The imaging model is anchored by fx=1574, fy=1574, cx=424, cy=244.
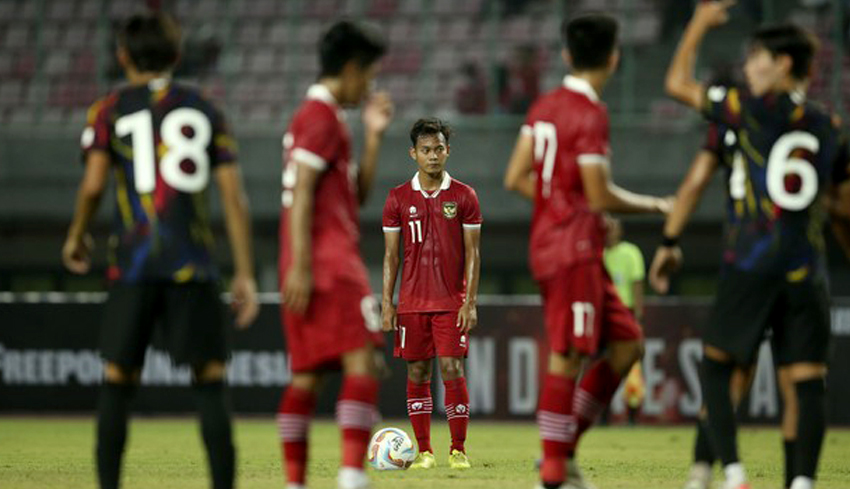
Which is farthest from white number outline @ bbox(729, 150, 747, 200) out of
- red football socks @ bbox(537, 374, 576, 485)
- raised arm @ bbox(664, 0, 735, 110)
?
red football socks @ bbox(537, 374, 576, 485)

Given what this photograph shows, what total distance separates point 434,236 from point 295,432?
425 centimetres

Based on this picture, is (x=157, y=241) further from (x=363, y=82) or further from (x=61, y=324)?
(x=61, y=324)

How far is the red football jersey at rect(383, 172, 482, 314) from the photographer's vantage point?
10.7 m

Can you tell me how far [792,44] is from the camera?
279 inches

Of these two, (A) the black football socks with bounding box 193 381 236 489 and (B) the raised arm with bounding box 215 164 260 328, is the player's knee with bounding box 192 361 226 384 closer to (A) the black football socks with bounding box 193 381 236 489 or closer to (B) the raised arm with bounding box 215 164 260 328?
(A) the black football socks with bounding box 193 381 236 489

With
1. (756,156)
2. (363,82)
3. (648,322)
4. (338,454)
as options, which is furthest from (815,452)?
(648,322)

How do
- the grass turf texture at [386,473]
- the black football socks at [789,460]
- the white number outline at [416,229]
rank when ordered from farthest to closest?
the white number outline at [416,229] < the grass turf texture at [386,473] < the black football socks at [789,460]

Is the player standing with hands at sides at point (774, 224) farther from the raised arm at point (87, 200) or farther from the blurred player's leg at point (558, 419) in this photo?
the raised arm at point (87, 200)

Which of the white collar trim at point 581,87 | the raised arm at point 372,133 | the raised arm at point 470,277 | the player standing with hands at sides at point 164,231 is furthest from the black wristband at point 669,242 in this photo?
the raised arm at point 470,277

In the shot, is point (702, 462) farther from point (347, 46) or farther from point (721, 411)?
point (347, 46)

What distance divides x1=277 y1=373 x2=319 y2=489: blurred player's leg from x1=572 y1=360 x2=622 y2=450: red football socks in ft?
4.99

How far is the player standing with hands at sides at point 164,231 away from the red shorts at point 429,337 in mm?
4003

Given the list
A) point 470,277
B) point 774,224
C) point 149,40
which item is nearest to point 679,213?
point 774,224

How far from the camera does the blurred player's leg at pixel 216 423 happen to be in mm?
6523
